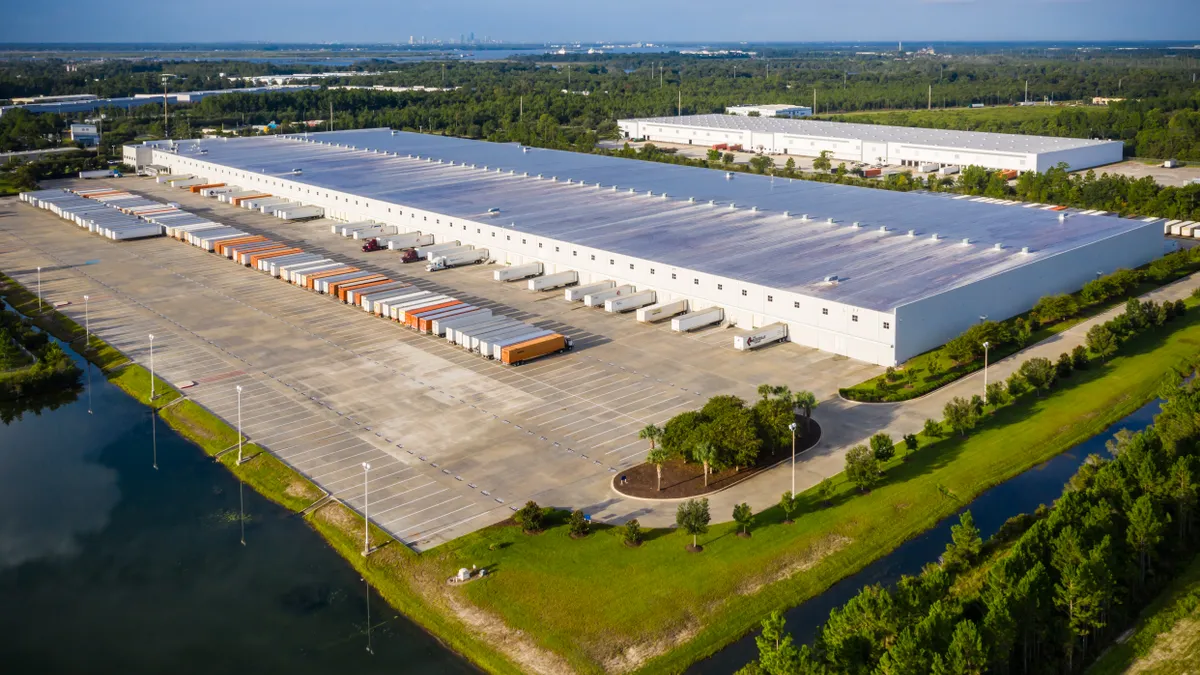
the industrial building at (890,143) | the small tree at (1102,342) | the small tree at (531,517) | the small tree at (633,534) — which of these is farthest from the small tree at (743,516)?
the industrial building at (890,143)

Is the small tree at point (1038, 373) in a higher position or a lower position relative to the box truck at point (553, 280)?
lower

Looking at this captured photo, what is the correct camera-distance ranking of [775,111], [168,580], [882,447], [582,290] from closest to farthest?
[168,580] < [882,447] < [582,290] < [775,111]

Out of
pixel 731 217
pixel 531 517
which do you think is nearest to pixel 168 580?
pixel 531 517

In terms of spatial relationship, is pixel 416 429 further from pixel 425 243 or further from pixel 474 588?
pixel 425 243

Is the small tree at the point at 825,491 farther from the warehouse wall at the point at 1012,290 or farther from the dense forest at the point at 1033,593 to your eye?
the warehouse wall at the point at 1012,290

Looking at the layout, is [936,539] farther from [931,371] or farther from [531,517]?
[931,371]
